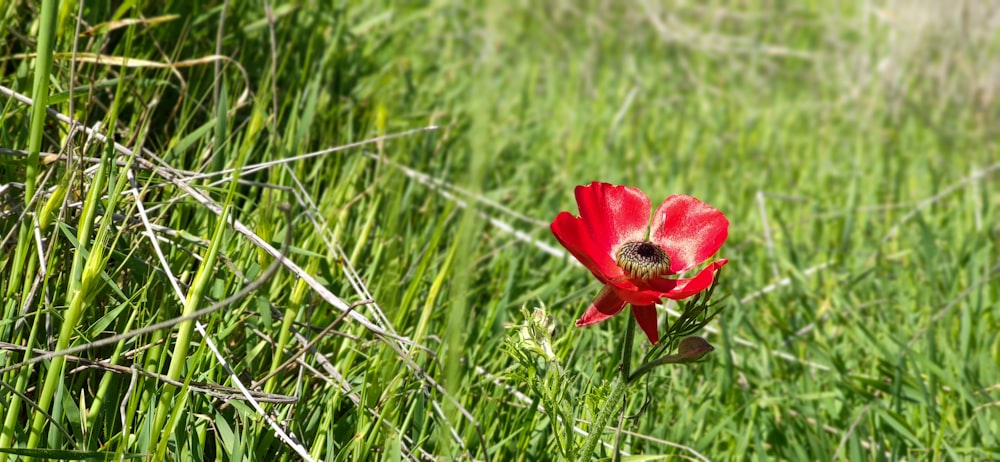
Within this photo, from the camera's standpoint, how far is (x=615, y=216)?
4.41ft

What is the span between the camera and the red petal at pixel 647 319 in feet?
3.84

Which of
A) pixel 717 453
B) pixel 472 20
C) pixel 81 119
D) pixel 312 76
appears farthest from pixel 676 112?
pixel 81 119

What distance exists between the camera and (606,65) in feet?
14.6

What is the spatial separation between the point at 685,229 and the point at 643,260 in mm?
160

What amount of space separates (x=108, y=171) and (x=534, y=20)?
348 cm

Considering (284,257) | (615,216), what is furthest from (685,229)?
(284,257)

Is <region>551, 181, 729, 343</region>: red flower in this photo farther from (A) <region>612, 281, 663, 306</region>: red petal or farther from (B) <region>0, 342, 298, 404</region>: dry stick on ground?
(B) <region>0, 342, 298, 404</region>: dry stick on ground

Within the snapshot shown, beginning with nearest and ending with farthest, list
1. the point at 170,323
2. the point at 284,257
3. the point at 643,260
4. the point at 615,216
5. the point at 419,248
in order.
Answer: the point at 170,323, the point at 643,260, the point at 615,216, the point at 284,257, the point at 419,248

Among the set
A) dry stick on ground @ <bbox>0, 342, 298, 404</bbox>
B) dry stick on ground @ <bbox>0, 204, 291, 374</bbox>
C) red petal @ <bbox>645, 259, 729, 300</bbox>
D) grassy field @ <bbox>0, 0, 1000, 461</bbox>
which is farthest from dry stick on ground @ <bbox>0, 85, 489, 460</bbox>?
red petal @ <bbox>645, 259, 729, 300</bbox>

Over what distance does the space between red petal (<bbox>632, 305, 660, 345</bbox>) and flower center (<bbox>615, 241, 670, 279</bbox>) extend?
0.17 ft

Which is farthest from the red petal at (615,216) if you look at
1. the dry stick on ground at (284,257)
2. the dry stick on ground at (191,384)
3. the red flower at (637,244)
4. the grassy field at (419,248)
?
the dry stick on ground at (191,384)

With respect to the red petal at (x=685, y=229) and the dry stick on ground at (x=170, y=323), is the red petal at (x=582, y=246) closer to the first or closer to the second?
the red petal at (x=685, y=229)

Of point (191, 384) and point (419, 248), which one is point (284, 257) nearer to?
point (191, 384)

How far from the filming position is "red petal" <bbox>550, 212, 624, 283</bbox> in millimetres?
1158
